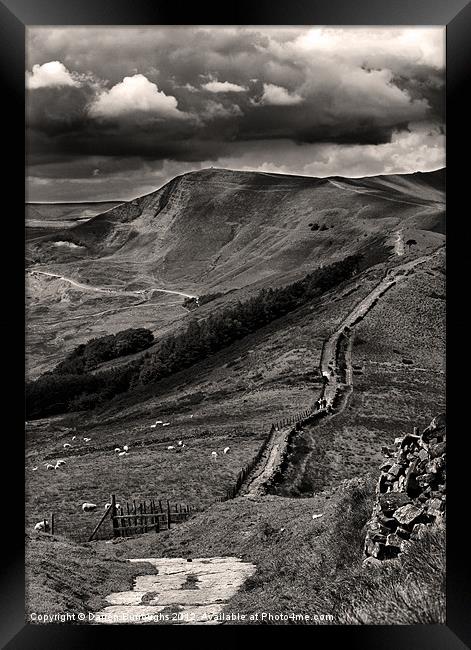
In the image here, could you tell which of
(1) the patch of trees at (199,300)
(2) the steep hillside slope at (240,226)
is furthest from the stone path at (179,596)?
(2) the steep hillside slope at (240,226)

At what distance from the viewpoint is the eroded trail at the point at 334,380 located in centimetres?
975

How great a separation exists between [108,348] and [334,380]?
10.8 feet

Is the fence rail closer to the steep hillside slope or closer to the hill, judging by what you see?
the hill

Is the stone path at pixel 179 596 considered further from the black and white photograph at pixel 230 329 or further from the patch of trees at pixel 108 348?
the patch of trees at pixel 108 348

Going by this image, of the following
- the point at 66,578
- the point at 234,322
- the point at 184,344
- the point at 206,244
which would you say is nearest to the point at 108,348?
the point at 184,344

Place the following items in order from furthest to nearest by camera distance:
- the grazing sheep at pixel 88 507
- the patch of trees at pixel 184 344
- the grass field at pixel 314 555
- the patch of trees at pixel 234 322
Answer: the patch of trees at pixel 234 322 → the patch of trees at pixel 184 344 → the grazing sheep at pixel 88 507 → the grass field at pixel 314 555

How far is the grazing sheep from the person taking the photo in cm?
955

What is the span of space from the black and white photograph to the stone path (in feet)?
0.09

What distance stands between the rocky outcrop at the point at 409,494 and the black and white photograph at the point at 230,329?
27 mm

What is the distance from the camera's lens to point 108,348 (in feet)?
33.5

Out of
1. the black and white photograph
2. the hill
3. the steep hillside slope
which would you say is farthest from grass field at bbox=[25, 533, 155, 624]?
the steep hillside slope

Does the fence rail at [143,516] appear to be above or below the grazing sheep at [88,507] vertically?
below

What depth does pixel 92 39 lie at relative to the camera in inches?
372

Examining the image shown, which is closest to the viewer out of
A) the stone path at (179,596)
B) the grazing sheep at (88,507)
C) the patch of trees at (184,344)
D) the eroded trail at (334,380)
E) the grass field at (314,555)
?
the grass field at (314,555)
